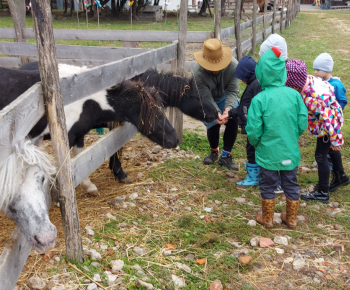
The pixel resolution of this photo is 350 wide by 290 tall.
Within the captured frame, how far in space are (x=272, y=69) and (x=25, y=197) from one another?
240 centimetres

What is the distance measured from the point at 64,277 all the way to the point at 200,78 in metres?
3.04

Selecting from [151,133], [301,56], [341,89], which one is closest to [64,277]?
[151,133]

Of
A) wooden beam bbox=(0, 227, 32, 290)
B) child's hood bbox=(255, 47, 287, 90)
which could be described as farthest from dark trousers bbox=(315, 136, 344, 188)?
wooden beam bbox=(0, 227, 32, 290)

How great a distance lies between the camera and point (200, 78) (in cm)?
485

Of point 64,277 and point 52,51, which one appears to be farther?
point 64,277

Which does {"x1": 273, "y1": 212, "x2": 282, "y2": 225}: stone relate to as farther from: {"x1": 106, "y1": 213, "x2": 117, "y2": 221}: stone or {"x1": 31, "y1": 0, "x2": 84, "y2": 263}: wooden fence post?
{"x1": 31, "y1": 0, "x2": 84, "y2": 263}: wooden fence post

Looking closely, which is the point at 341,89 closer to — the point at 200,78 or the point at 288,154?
the point at 288,154

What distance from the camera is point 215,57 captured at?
4.68 metres

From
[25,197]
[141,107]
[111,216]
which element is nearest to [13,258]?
[25,197]

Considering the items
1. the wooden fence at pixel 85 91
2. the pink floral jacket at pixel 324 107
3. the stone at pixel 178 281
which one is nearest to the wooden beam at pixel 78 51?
the wooden fence at pixel 85 91

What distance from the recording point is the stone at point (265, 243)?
3.38m

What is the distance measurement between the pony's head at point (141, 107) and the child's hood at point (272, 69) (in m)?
1.13

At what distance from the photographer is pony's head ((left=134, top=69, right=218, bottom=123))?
450 cm

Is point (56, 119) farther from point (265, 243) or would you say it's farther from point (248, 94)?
point (248, 94)
